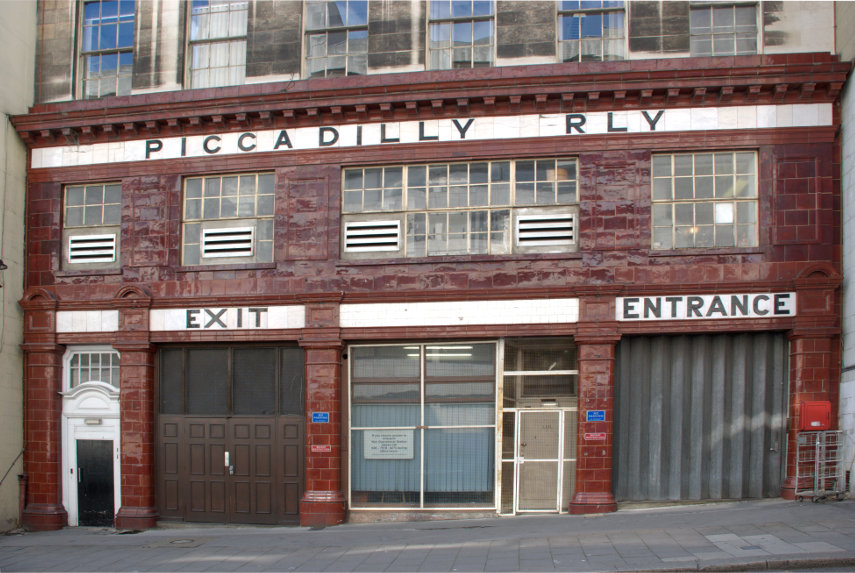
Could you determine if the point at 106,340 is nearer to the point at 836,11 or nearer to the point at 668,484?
the point at 668,484

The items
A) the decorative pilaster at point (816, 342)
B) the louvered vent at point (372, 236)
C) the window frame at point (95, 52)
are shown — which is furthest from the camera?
the window frame at point (95, 52)

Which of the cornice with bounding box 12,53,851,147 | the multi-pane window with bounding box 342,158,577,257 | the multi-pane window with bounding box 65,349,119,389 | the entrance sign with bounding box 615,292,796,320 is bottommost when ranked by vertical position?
the multi-pane window with bounding box 65,349,119,389

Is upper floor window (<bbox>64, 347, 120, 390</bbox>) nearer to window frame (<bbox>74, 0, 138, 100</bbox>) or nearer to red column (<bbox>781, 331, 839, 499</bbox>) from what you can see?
window frame (<bbox>74, 0, 138, 100</bbox>)

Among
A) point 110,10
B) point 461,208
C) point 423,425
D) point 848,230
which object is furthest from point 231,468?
point 848,230

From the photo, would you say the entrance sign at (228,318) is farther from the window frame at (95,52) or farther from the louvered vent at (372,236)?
the window frame at (95,52)

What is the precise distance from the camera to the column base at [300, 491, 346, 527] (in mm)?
14641

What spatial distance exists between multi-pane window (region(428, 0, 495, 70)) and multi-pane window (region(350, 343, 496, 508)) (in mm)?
5211

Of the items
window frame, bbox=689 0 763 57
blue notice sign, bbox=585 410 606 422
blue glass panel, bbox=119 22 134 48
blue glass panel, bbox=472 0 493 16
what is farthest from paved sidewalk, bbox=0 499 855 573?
blue glass panel, bbox=119 22 134 48

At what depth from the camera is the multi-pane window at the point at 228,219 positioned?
51.0 feet

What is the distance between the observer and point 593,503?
45.5 ft

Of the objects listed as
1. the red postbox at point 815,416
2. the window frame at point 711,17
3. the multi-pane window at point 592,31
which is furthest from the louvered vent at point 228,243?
the red postbox at point 815,416

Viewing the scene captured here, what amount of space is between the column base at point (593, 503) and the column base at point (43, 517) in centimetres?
967

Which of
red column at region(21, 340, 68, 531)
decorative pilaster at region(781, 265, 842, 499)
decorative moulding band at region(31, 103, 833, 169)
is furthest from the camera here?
red column at region(21, 340, 68, 531)

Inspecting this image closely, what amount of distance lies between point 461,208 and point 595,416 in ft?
14.2
